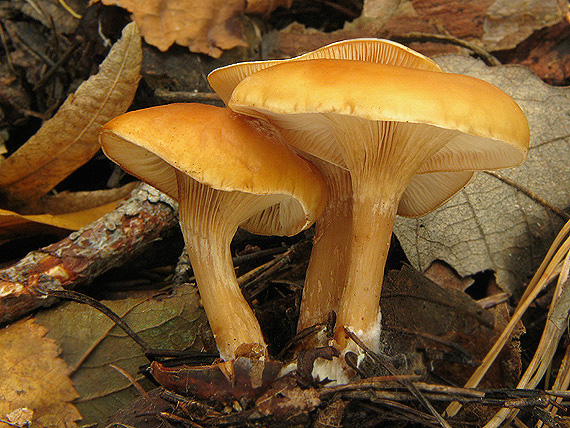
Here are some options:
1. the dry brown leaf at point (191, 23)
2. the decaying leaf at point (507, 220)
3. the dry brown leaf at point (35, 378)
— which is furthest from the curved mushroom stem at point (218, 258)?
the dry brown leaf at point (191, 23)

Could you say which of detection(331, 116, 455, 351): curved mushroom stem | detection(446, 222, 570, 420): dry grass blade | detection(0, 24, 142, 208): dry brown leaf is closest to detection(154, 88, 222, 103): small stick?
detection(0, 24, 142, 208): dry brown leaf

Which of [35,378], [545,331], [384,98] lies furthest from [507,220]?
[35,378]

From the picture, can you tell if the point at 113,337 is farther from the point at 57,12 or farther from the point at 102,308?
the point at 57,12

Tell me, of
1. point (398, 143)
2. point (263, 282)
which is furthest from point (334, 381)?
point (398, 143)

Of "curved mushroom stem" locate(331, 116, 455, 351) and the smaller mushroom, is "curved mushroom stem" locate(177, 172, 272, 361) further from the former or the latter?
"curved mushroom stem" locate(331, 116, 455, 351)

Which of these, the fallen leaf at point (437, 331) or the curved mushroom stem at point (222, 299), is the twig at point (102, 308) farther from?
the fallen leaf at point (437, 331)

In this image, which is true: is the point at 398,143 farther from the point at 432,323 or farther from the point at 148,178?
the point at 148,178

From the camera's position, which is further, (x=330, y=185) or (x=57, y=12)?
(x=57, y=12)
